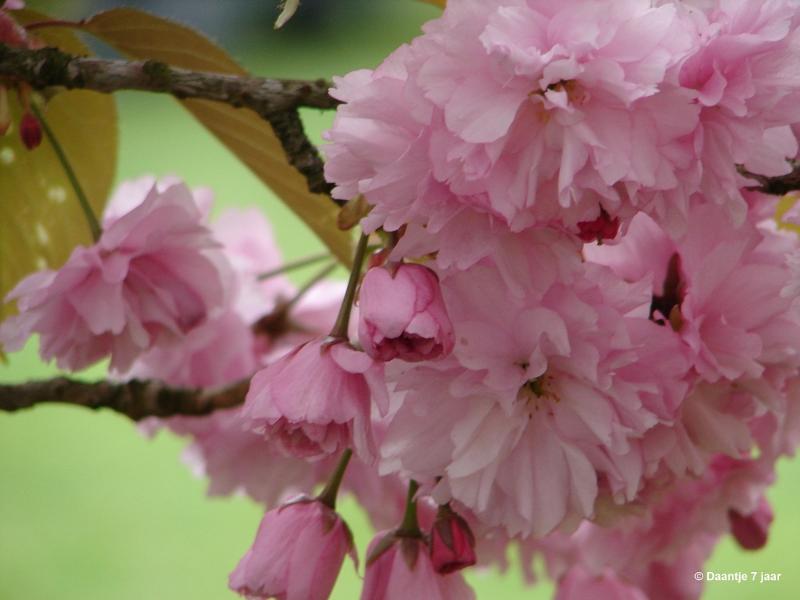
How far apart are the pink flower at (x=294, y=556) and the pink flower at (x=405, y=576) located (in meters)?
0.02

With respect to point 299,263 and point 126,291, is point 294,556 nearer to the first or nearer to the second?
point 126,291

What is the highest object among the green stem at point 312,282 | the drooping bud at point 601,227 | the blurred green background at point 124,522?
the drooping bud at point 601,227

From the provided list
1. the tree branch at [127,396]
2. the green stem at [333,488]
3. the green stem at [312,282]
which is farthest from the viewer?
the green stem at [312,282]

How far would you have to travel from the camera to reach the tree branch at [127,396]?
0.53 m

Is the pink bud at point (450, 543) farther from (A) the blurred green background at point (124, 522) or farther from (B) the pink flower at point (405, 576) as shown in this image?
(A) the blurred green background at point (124, 522)

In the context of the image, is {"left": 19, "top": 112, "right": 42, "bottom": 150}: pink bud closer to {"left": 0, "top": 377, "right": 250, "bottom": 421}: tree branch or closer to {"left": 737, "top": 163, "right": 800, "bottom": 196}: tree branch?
{"left": 0, "top": 377, "right": 250, "bottom": 421}: tree branch

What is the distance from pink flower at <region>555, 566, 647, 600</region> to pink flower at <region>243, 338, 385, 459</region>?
30 cm

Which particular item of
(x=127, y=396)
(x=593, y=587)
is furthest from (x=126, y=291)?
(x=593, y=587)

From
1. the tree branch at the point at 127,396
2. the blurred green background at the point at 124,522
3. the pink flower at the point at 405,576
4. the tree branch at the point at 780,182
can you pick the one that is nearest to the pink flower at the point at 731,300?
the tree branch at the point at 780,182

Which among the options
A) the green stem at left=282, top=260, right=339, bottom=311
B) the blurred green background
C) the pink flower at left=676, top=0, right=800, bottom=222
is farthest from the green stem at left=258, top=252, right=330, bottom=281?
the blurred green background

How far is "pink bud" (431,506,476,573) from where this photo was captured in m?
0.40

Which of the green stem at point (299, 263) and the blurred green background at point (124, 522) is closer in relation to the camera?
the green stem at point (299, 263)

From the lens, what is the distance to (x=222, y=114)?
47 centimetres

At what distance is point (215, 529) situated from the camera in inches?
76.6
